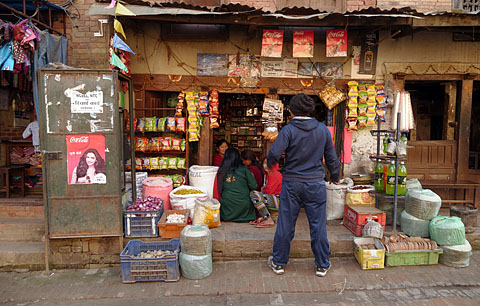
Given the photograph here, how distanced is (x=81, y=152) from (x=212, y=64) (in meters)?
3.42

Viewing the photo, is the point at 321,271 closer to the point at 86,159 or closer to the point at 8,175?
the point at 86,159

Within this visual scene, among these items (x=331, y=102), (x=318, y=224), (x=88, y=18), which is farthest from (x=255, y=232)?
(x=88, y=18)

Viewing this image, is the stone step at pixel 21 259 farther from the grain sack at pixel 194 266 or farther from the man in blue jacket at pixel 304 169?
the man in blue jacket at pixel 304 169

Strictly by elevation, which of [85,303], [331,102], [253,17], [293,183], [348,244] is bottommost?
[85,303]

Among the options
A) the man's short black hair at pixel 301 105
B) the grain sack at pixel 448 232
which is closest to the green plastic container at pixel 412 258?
the grain sack at pixel 448 232

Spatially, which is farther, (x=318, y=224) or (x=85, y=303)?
(x=318, y=224)

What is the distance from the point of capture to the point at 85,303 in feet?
11.7

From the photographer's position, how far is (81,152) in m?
4.22

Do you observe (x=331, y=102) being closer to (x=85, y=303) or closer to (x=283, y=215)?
(x=283, y=215)

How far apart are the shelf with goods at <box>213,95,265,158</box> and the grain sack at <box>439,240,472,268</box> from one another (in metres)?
5.24

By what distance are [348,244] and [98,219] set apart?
12.2 feet

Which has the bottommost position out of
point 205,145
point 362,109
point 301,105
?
point 205,145

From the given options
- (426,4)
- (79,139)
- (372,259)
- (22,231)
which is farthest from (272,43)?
(22,231)

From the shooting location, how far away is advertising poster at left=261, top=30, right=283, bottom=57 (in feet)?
19.5
